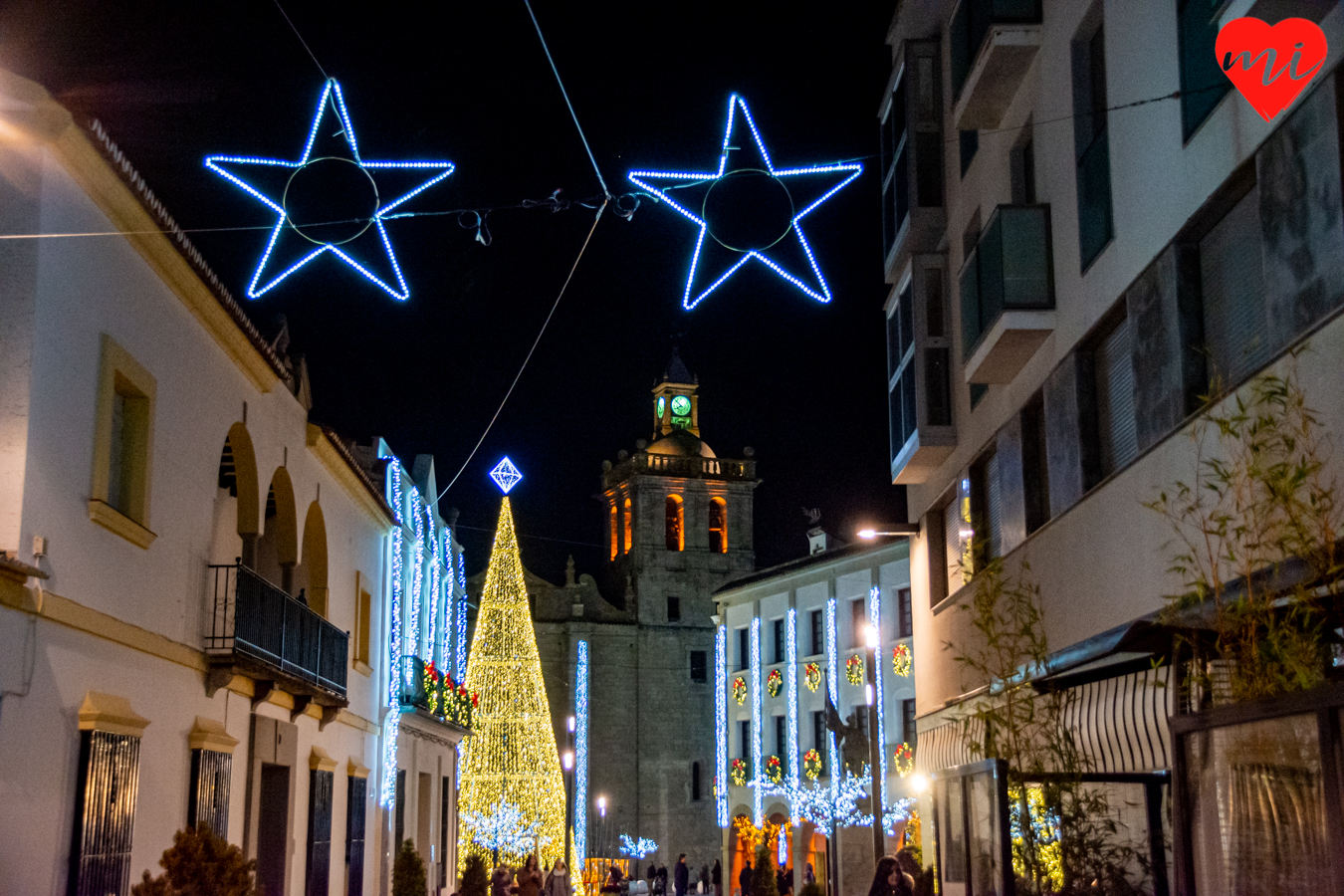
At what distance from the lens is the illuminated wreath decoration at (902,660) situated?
40688 mm

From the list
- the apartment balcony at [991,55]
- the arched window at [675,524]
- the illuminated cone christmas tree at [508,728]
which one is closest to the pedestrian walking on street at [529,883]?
the illuminated cone christmas tree at [508,728]

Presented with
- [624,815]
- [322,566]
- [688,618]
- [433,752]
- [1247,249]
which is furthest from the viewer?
[688,618]

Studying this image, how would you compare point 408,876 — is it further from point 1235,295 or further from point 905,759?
point 905,759

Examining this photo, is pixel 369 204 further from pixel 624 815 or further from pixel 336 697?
pixel 624 815

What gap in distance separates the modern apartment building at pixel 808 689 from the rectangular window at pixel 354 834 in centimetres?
1843

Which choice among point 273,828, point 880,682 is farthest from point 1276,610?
point 880,682

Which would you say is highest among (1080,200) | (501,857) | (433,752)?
(1080,200)

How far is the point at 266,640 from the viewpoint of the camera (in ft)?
49.0

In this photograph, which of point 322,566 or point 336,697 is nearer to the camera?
point 336,697

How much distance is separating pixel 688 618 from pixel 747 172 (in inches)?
2181

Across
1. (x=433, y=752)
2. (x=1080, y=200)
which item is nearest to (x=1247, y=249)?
(x=1080, y=200)

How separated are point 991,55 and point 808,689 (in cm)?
3300

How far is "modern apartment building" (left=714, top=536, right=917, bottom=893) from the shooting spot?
4138cm

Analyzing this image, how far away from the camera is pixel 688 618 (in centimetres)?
6612
